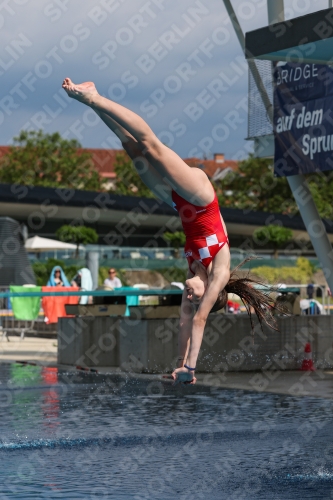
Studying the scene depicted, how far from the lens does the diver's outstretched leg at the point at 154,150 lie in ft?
21.4

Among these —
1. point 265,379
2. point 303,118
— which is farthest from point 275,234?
point 265,379

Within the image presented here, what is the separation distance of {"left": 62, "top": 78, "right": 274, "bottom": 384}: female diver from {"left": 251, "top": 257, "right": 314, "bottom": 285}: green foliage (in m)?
30.5

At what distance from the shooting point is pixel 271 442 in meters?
8.99

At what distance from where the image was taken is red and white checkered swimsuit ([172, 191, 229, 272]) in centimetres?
674

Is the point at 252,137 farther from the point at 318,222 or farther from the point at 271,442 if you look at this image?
the point at 271,442

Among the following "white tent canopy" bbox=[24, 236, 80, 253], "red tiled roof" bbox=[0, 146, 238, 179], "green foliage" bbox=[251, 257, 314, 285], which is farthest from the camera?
"red tiled roof" bbox=[0, 146, 238, 179]

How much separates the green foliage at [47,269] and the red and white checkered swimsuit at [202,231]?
2930 centimetres

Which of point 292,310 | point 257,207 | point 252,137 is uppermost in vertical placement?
point 257,207

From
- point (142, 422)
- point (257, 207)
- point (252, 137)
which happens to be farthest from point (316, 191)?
point (142, 422)

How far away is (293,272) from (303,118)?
24.2 metres

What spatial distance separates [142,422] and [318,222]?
6.46 meters

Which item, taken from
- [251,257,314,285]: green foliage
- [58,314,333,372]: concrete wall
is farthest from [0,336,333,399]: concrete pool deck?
[251,257,314,285]: green foliage

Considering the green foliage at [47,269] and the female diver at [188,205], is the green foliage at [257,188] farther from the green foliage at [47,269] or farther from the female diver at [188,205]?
the female diver at [188,205]

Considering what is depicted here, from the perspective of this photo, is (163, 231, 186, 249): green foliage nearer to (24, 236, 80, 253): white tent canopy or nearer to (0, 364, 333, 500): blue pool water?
(24, 236, 80, 253): white tent canopy
